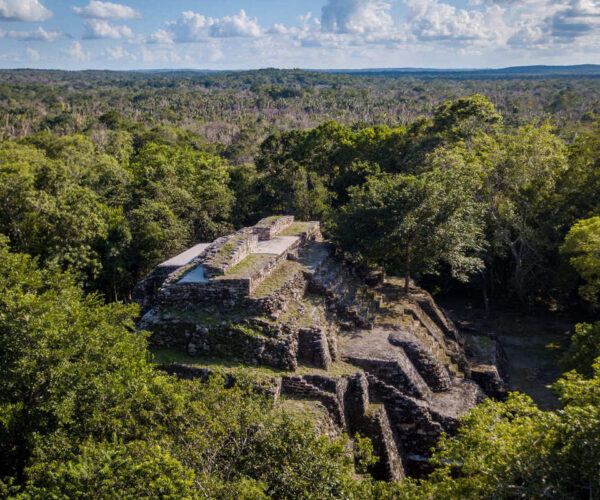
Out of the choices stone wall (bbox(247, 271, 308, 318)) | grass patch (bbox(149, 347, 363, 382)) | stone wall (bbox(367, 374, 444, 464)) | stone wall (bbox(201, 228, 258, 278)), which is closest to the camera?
grass patch (bbox(149, 347, 363, 382))

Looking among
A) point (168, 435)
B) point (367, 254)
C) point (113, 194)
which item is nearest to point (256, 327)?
point (168, 435)

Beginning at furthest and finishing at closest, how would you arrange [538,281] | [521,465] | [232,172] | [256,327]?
[232,172]
[538,281]
[256,327]
[521,465]

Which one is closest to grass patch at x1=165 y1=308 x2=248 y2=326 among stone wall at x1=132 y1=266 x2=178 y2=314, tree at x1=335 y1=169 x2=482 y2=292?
stone wall at x1=132 y1=266 x2=178 y2=314

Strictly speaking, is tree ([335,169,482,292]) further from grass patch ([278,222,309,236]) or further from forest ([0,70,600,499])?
grass patch ([278,222,309,236])

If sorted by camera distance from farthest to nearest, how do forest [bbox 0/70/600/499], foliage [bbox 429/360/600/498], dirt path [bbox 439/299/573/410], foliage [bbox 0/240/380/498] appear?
dirt path [bbox 439/299/573/410] < forest [bbox 0/70/600/499] < foliage [bbox 0/240/380/498] < foliage [bbox 429/360/600/498]

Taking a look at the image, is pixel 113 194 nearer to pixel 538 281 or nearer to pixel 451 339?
pixel 451 339

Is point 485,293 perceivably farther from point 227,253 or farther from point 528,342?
point 227,253
